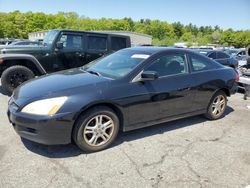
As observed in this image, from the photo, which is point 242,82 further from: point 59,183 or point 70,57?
point 59,183

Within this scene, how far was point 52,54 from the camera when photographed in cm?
740

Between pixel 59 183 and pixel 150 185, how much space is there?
1016 mm

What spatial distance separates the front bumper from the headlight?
0.18 feet

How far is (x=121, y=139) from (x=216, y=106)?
226 centimetres

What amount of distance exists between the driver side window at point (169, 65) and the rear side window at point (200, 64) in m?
0.21

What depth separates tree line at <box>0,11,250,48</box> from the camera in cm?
7954

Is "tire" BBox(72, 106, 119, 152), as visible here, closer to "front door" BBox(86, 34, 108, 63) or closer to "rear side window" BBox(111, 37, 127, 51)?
"front door" BBox(86, 34, 108, 63)

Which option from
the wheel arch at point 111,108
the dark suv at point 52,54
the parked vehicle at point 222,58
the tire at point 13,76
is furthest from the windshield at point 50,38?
the parked vehicle at point 222,58

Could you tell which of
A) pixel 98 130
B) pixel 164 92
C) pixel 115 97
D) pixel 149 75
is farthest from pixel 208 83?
pixel 98 130

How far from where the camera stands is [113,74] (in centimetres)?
416

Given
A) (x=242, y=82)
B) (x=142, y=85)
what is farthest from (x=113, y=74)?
(x=242, y=82)

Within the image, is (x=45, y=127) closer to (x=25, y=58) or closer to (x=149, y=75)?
(x=149, y=75)

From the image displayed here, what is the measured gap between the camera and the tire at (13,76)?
6595 mm

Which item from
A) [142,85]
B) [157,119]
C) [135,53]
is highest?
[135,53]
